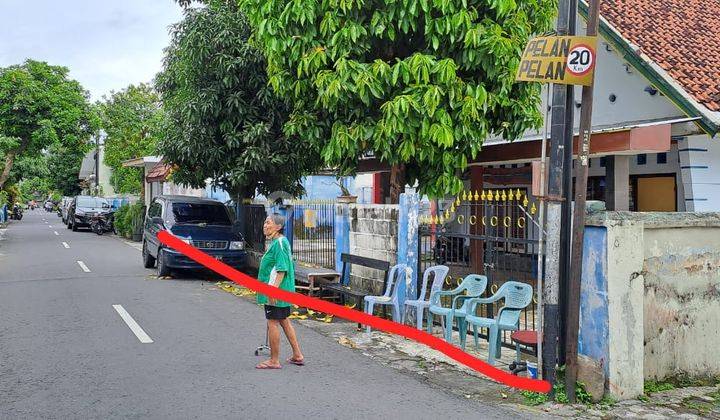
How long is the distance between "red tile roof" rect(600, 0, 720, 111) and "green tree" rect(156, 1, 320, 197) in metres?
6.61

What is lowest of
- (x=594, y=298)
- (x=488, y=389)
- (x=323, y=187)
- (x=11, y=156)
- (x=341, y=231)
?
(x=488, y=389)

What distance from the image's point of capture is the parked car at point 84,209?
33.5 metres

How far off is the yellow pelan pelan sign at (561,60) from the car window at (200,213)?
428 inches

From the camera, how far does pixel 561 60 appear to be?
5895 mm

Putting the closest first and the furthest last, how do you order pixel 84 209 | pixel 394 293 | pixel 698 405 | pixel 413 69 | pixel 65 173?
pixel 698 405 < pixel 413 69 < pixel 394 293 < pixel 84 209 < pixel 65 173

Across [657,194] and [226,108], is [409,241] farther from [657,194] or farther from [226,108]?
[226,108]

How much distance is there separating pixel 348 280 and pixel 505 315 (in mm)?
4462

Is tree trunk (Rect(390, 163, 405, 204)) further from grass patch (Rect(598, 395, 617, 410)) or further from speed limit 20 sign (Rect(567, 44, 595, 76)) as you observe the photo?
grass patch (Rect(598, 395, 617, 410))

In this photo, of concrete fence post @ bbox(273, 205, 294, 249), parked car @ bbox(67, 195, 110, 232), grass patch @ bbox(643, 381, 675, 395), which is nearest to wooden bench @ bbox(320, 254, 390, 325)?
concrete fence post @ bbox(273, 205, 294, 249)

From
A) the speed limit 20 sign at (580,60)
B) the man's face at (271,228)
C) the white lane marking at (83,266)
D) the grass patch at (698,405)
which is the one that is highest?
the speed limit 20 sign at (580,60)

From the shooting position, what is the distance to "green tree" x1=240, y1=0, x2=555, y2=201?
880 centimetres

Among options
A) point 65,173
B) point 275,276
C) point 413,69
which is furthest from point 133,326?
point 65,173

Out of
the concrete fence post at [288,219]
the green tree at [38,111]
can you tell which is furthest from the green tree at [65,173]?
the concrete fence post at [288,219]
